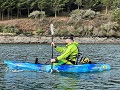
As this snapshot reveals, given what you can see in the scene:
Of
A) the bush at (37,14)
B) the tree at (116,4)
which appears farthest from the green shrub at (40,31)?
the tree at (116,4)

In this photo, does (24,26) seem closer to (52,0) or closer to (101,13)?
(52,0)

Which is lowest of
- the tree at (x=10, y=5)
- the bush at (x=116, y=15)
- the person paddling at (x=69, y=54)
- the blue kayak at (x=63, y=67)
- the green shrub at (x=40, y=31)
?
the blue kayak at (x=63, y=67)

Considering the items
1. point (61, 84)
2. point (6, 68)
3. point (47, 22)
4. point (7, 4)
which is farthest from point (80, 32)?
point (61, 84)

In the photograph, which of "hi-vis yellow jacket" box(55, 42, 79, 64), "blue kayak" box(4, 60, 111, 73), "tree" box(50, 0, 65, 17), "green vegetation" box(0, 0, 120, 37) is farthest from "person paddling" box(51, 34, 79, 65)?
"tree" box(50, 0, 65, 17)

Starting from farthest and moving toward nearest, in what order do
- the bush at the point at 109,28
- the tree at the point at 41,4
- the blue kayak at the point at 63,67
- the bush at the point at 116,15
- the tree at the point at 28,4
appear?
the tree at the point at 41,4
the tree at the point at 28,4
the bush at the point at 116,15
the bush at the point at 109,28
the blue kayak at the point at 63,67

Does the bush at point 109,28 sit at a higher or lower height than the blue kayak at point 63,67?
higher

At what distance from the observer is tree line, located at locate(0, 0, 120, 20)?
98.5 metres

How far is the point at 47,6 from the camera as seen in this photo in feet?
337

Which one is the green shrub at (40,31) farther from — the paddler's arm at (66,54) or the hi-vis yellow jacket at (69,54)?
the paddler's arm at (66,54)

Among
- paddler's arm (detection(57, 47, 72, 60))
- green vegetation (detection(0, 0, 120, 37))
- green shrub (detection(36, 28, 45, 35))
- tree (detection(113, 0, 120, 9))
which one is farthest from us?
tree (detection(113, 0, 120, 9))

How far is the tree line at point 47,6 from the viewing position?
9850cm

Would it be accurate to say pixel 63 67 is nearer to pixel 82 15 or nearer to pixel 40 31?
pixel 40 31

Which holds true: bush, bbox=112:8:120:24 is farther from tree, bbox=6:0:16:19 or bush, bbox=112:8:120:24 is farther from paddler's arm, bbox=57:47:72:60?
paddler's arm, bbox=57:47:72:60

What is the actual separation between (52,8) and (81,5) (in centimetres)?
1141
